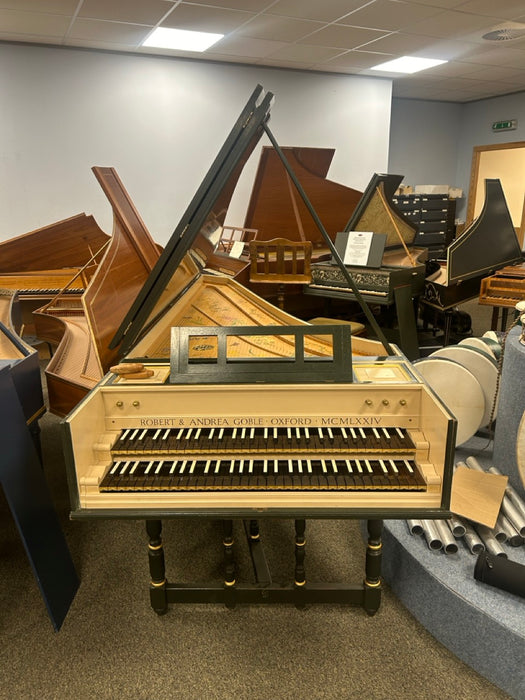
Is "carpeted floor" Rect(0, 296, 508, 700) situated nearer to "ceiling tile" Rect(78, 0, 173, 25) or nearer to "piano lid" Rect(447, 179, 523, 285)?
"piano lid" Rect(447, 179, 523, 285)

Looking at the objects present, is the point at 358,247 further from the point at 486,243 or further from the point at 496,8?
the point at 496,8

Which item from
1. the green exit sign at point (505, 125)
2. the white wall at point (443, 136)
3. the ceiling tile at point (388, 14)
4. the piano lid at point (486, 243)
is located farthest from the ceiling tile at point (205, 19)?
the green exit sign at point (505, 125)

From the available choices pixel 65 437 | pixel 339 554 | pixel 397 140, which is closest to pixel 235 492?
pixel 65 437

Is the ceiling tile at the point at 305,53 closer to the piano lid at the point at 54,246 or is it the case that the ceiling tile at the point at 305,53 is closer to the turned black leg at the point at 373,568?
the piano lid at the point at 54,246

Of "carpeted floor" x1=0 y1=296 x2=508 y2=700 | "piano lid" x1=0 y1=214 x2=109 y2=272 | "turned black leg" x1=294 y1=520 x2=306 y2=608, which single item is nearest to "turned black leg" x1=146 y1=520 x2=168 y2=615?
"carpeted floor" x1=0 y1=296 x2=508 y2=700

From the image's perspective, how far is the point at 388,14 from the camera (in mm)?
4812

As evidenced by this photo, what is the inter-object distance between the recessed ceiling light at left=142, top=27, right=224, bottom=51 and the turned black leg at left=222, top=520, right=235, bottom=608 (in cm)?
515

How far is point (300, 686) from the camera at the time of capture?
6.13 feet

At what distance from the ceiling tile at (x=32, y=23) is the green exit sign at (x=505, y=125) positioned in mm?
7792

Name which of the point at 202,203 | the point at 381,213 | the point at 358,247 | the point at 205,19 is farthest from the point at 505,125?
the point at 202,203

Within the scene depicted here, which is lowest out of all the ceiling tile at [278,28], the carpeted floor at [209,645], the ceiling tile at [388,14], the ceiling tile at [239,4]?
the carpeted floor at [209,645]

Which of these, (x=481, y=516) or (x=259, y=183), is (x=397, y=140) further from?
(x=481, y=516)

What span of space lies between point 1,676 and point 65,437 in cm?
109

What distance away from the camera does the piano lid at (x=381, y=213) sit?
5.00 m
